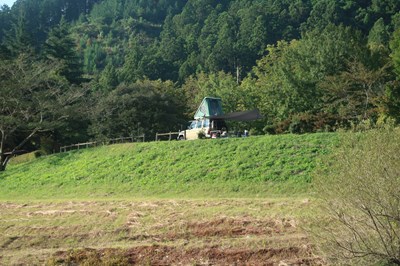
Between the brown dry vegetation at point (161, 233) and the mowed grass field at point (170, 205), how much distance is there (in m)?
0.04

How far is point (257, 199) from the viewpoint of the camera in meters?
21.8

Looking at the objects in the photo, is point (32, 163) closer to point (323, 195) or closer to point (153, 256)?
point (153, 256)

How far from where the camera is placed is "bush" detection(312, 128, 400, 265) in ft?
38.0

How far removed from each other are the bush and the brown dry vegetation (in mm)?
1480

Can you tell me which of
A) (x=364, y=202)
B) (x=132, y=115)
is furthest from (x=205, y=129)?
(x=364, y=202)

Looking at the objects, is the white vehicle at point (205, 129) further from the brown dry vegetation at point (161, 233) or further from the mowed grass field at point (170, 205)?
the brown dry vegetation at point (161, 233)

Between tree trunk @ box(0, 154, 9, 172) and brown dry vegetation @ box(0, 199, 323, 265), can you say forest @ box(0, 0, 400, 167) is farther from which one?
brown dry vegetation @ box(0, 199, 323, 265)

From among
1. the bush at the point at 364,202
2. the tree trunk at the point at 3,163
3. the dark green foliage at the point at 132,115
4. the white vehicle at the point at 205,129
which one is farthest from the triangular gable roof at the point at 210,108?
the bush at the point at 364,202

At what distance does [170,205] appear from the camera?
21.6 meters

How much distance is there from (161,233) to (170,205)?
315 cm

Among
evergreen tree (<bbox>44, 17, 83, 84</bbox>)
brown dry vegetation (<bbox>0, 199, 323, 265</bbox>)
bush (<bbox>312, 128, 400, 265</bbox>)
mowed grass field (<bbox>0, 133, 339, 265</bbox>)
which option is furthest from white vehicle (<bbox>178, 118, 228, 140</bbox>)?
bush (<bbox>312, 128, 400, 265</bbox>)

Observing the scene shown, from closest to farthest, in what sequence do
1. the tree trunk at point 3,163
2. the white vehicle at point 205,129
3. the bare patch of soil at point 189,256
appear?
the bare patch of soil at point 189,256 → the white vehicle at point 205,129 → the tree trunk at point 3,163

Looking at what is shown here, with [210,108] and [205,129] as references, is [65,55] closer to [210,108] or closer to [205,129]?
[210,108]

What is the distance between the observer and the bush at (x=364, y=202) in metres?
11.6
